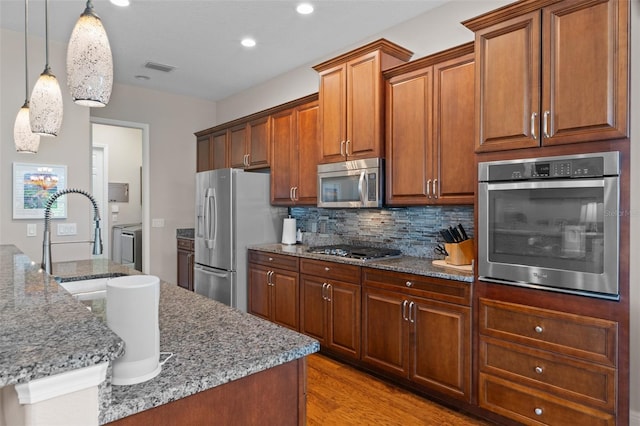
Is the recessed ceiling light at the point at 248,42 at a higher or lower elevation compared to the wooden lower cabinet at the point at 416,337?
higher

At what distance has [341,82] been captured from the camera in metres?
3.38

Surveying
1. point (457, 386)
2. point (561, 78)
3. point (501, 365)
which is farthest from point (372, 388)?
point (561, 78)

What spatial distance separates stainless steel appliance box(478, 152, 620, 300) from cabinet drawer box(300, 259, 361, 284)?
1020mm

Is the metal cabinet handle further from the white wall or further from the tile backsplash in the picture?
the white wall

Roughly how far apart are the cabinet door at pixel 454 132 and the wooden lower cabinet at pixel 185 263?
3459 mm

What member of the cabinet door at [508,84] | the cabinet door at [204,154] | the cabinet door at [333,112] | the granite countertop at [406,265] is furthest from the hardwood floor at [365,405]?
the cabinet door at [204,154]

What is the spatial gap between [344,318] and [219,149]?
3090 millimetres

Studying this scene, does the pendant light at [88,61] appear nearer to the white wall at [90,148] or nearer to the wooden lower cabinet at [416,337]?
the wooden lower cabinet at [416,337]

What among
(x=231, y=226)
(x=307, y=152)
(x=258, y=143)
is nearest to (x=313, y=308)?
(x=231, y=226)

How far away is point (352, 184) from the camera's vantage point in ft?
10.9

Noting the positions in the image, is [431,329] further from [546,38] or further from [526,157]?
[546,38]

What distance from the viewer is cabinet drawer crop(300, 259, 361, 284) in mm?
3025

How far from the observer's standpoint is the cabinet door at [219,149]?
504cm

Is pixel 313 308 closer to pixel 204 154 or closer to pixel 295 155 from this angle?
pixel 295 155
